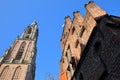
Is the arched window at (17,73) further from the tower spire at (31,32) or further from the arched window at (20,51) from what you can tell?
the tower spire at (31,32)

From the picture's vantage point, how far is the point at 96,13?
46.6ft

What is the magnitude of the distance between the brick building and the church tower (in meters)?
25.8

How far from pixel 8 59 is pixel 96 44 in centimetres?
3742

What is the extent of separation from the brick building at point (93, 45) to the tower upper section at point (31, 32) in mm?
42661

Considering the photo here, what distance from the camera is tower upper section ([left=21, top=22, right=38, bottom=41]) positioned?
6092cm

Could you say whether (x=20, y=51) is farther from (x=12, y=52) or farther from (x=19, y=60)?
(x=19, y=60)

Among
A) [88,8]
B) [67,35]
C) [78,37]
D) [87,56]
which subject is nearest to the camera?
[87,56]

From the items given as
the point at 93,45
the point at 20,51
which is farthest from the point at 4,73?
the point at 93,45

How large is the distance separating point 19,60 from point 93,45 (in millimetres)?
36921

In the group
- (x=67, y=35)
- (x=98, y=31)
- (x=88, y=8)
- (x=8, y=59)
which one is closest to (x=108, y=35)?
(x=98, y=31)

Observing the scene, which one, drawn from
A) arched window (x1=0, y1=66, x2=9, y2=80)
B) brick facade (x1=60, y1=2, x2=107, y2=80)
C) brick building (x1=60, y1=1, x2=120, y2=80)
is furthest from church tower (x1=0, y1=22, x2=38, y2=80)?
brick building (x1=60, y1=1, x2=120, y2=80)


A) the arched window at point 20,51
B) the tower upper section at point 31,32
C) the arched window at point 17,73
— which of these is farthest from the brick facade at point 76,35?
the tower upper section at point 31,32

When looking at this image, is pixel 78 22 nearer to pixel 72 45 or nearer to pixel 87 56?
pixel 72 45

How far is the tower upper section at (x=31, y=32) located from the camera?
60922 mm
